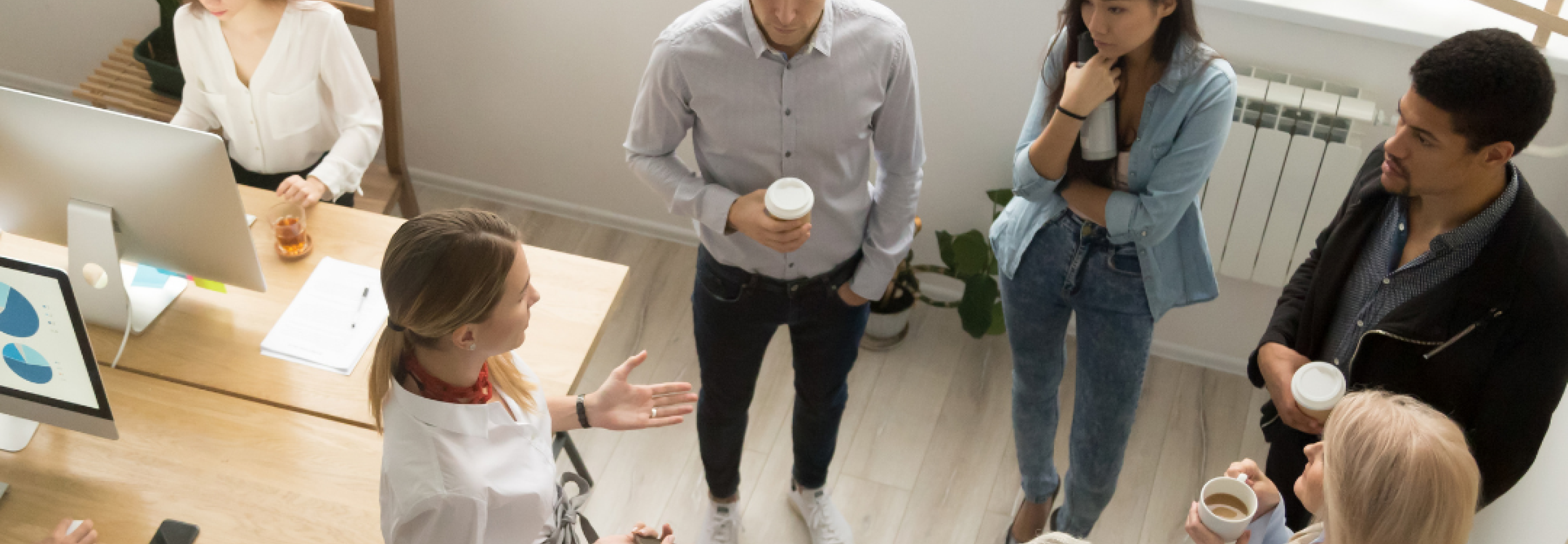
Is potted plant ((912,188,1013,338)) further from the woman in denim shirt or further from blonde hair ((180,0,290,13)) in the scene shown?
blonde hair ((180,0,290,13))

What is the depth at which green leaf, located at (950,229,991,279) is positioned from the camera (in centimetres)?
318

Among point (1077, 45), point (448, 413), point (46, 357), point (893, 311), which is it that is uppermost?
point (1077, 45)

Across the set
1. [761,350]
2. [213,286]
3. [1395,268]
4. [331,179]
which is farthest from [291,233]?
[1395,268]

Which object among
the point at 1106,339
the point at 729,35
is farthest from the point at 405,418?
the point at 1106,339

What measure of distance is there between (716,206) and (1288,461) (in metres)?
1.16

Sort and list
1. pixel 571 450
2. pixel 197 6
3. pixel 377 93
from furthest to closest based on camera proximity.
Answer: pixel 377 93 < pixel 197 6 < pixel 571 450

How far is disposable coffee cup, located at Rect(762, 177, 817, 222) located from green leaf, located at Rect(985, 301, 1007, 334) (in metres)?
1.39

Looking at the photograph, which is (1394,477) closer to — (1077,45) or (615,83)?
(1077,45)

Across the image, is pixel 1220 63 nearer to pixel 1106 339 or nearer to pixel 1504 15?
pixel 1106 339

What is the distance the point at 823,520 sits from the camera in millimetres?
2795

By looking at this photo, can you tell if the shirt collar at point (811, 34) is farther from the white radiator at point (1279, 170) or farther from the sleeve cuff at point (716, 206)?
the white radiator at point (1279, 170)

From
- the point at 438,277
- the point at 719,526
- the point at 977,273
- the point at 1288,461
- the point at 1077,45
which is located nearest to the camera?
the point at 438,277

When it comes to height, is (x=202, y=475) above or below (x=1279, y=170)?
below

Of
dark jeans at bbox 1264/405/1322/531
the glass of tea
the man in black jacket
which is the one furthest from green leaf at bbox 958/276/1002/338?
the glass of tea
